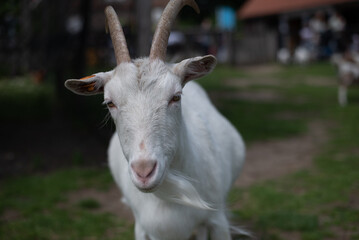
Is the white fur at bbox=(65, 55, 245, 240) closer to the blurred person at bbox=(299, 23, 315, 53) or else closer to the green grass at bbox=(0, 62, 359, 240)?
the green grass at bbox=(0, 62, 359, 240)

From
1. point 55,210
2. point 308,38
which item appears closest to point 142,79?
point 55,210

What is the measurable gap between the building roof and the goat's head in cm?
1552

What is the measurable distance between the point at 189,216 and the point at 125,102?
0.86 meters

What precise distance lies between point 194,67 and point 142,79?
38cm

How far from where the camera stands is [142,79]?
83.4 inches

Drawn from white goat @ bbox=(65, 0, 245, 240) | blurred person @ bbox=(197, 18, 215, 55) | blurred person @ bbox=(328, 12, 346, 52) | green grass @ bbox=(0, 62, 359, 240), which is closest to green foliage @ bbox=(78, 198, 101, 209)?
green grass @ bbox=(0, 62, 359, 240)

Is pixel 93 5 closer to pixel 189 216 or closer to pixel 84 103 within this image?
pixel 84 103

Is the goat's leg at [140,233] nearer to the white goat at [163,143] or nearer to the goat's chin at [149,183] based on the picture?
the white goat at [163,143]

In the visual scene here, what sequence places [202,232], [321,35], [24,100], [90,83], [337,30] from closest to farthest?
1. [90,83]
2. [202,232]
3. [24,100]
4. [337,30]
5. [321,35]

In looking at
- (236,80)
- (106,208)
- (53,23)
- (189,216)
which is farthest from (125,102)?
(236,80)

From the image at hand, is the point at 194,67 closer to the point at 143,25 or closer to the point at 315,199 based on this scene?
the point at 315,199

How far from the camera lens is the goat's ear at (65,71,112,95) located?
229 cm

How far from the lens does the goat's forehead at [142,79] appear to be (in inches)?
83.2

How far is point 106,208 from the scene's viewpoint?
454cm
